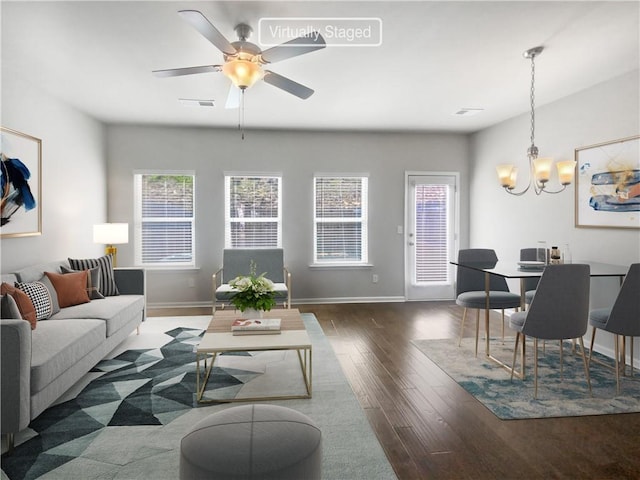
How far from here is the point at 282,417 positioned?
5.95ft

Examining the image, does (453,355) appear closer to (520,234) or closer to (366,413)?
(366,413)

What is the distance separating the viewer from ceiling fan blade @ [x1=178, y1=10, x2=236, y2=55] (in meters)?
2.16

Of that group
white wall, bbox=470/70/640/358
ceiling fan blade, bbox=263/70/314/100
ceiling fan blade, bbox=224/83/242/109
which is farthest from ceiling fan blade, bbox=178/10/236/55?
white wall, bbox=470/70/640/358

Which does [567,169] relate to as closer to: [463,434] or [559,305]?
[559,305]

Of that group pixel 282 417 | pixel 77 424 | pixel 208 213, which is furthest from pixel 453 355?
pixel 208 213

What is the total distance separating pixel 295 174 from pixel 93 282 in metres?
3.08

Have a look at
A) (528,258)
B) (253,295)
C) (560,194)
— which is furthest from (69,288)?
(560,194)

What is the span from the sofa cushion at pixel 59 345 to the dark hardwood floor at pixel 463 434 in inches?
70.8

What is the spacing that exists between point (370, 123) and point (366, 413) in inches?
161

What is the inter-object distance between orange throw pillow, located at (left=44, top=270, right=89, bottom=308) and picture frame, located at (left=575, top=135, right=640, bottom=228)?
4.92m

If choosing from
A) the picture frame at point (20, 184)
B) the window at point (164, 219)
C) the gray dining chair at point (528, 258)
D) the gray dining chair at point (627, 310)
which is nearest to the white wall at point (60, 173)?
the picture frame at point (20, 184)

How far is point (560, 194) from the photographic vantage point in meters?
4.54

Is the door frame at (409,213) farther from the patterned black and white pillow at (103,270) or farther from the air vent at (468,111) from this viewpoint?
the patterned black and white pillow at (103,270)

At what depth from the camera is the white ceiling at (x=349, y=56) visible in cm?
267
